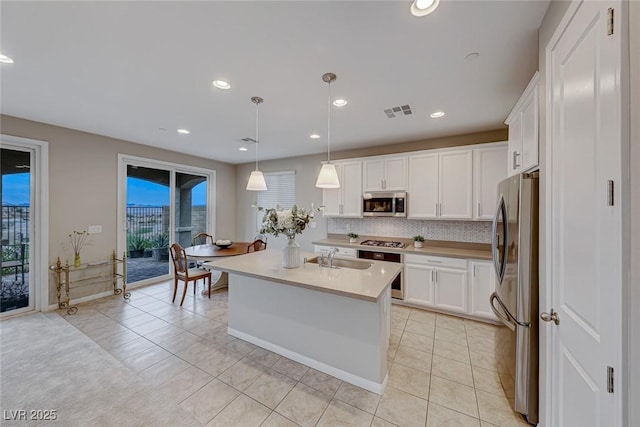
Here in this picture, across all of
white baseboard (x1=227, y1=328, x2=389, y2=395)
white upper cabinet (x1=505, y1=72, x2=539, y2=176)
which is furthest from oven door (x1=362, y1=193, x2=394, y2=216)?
white baseboard (x1=227, y1=328, x2=389, y2=395)

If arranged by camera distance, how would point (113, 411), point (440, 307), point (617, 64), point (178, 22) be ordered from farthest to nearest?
point (440, 307) → point (113, 411) → point (178, 22) → point (617, 64)

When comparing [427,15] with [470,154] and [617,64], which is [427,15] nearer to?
[617,64]

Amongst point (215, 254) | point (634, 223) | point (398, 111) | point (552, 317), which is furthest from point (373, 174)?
point (634, 223)

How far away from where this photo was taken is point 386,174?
3.99m

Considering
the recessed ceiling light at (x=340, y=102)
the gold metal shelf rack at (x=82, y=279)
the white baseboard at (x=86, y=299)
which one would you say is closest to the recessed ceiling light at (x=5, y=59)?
the gold metal shelf rack at (x=82, y=279)

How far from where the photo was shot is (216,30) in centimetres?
159

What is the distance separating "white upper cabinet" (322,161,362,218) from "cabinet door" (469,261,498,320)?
1.91 meters

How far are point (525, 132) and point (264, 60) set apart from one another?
7.29 feet

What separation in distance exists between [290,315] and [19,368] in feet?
8.33

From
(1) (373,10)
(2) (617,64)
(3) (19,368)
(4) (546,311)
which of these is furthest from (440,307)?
(3) (19,368)

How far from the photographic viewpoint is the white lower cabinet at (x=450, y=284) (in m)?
3.09

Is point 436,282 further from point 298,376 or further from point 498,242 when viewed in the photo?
point 298,376

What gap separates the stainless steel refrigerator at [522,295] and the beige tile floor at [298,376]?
0.18 m

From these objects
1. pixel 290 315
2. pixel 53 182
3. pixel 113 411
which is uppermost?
pixel 53 182
